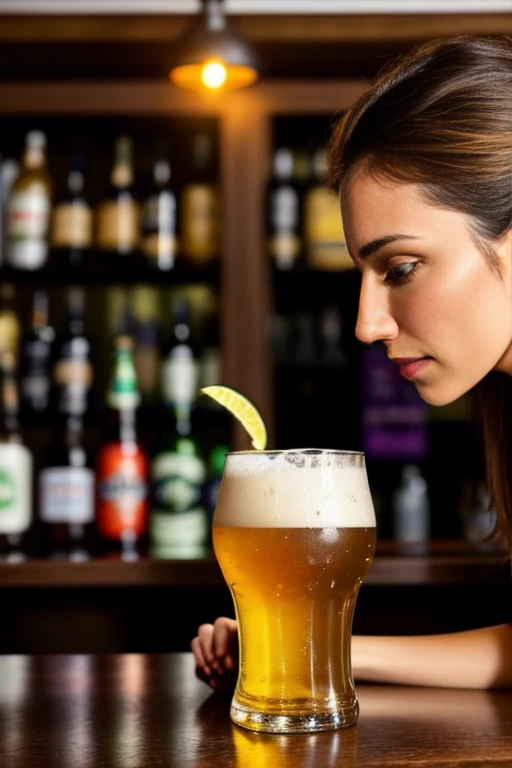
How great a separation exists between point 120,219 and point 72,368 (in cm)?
39

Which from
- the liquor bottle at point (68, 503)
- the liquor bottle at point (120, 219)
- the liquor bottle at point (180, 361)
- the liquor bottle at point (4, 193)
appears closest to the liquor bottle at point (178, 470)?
the liquor bottle at point (180, 361)

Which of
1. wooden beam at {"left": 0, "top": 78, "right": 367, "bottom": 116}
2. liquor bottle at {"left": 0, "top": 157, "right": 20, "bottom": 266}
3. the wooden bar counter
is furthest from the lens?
liquor bottle at {"left": 0, "top": 157, "right": 20, "bottom": 266}

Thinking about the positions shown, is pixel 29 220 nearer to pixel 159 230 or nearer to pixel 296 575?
pixel 159 230

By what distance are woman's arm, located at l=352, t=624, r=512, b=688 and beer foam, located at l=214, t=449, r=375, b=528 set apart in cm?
18

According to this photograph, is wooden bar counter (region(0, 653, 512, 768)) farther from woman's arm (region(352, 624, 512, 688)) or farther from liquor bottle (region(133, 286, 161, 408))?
liquor bottle (region(133, 286, 161, 408))

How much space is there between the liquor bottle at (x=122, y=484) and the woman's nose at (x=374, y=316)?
4.39 feet

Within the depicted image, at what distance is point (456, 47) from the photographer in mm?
1060

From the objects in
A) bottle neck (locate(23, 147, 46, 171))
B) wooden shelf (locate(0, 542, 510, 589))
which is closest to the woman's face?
wooden shelf (locate(0, 542, 510, 589))

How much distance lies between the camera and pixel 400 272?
1.02 m

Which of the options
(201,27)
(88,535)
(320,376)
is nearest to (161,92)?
(201,27)

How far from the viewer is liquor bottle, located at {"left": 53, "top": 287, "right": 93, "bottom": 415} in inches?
95.3

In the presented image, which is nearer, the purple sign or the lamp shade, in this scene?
the lamp shade

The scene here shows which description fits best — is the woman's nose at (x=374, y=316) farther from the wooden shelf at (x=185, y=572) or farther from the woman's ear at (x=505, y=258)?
the wooden shelf at (x=185, y=572)

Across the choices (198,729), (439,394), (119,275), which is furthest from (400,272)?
(119,275)
